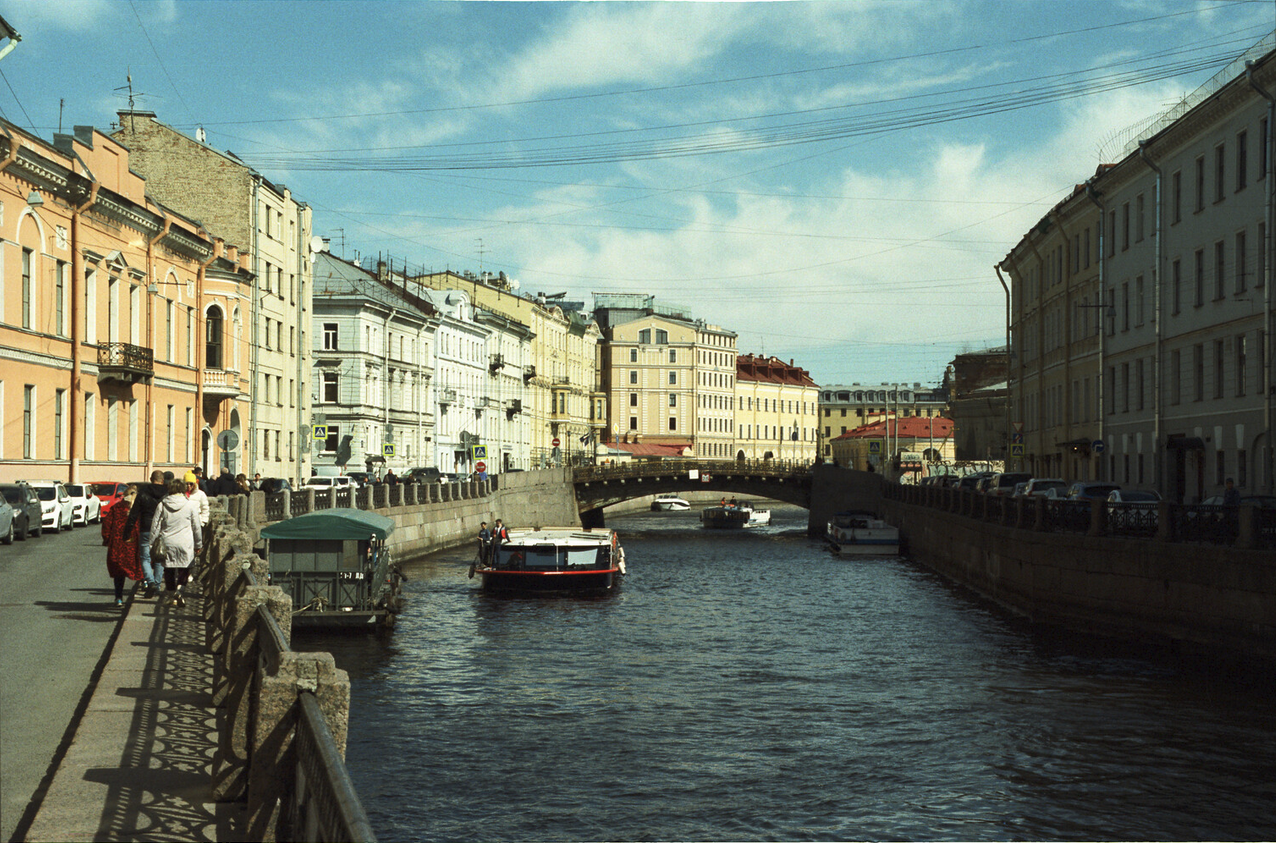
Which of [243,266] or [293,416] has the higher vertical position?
[243,266]

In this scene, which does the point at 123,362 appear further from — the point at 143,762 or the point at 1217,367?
the point at 143,762

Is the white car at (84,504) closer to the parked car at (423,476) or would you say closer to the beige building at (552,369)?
the parked car at (423,476)

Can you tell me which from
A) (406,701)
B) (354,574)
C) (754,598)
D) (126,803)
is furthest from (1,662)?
(754,598)

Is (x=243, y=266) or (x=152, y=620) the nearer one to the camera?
(x=152, y=620)

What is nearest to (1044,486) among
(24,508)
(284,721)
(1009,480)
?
(1009,480)

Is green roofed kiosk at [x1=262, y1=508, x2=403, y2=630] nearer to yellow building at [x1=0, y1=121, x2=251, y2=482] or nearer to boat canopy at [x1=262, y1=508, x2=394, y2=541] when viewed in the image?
boat canopy at [x1=262, y1=508, x2=394, y2=541]

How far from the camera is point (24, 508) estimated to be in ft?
106

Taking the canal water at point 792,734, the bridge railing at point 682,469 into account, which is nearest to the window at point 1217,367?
the canal water at point 792,734

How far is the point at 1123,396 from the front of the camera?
51438mm

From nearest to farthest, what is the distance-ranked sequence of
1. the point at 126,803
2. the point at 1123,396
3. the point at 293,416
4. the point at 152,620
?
the point at 126,803
the point at 152,620
the point at 1123,396
the point at 293,416

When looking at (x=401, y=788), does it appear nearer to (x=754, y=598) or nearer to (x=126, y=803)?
(x=126, y=803)

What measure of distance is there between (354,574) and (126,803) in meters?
24.9

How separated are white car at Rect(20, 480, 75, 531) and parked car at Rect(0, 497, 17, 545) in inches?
113

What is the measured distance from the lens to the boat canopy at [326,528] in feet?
105
